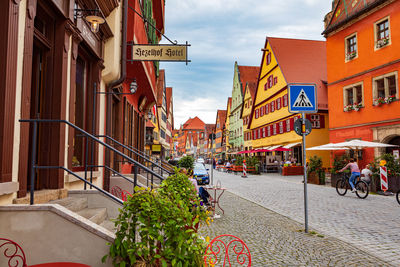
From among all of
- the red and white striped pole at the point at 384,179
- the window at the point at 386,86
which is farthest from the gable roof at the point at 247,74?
the red and white striped pole at the point at 384,179

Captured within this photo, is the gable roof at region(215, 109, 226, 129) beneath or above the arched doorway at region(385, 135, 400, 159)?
above

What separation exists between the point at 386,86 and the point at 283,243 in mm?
16997

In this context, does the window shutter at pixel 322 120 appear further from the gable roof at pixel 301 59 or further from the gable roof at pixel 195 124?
the gable roof at pixel 195 124

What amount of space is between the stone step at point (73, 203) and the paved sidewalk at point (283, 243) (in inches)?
103

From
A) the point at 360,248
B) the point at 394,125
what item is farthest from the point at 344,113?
the point at 360,248

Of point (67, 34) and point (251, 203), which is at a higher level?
point (67, 34)

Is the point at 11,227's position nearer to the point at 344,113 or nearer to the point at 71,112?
the point at 71,112

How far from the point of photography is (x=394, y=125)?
18.4 meters

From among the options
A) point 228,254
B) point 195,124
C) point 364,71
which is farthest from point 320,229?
point 195,124

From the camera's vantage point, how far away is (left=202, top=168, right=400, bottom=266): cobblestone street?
5193mm

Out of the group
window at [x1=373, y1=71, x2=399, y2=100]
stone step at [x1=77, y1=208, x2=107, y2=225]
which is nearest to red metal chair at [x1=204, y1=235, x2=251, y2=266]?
stone step at [x1=77, y1=208, x2=107, y2=225]

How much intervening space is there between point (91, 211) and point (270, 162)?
30.4 meters

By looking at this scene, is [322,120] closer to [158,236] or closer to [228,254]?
[228,254]

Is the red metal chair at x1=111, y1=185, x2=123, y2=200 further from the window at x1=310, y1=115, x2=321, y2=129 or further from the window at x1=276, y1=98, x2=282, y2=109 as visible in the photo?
the window at x1=276, y1=98, x2=282, y2=109
